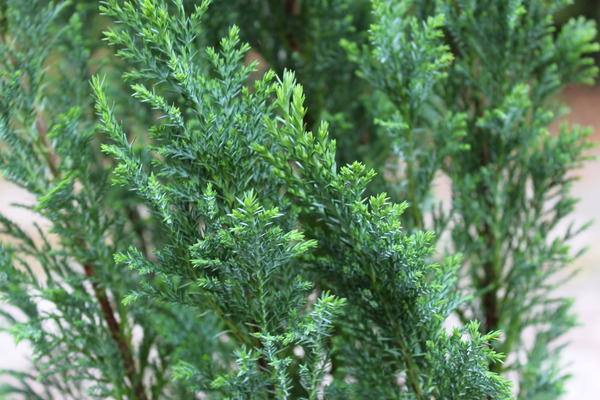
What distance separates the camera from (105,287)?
1.43 meters

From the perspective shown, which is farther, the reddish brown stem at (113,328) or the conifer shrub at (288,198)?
the reddish brown stem at (113,328)

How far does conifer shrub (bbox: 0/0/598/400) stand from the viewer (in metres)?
0.94

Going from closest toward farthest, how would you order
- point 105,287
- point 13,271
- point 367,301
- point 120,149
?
point 120,149, point 367,301, point 13,271, point 105,287

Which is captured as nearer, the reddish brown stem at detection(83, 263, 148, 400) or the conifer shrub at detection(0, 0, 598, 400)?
the conifer shrub at detection(0, 0, 598, 400)

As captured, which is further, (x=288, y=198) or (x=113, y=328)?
(x=113, y=328)

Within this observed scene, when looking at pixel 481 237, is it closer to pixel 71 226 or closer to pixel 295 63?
pixel 295 63

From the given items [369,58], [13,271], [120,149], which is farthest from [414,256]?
[13,271]

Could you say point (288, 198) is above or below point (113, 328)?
above

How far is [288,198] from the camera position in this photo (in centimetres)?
115

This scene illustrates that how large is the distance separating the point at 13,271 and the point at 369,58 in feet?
3.55

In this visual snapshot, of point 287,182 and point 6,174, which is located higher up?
point 6,174

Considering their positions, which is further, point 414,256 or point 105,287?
point 105,287

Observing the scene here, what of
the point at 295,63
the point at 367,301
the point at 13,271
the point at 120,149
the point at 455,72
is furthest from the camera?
the point at 295,63

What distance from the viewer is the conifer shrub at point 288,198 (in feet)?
3.08
